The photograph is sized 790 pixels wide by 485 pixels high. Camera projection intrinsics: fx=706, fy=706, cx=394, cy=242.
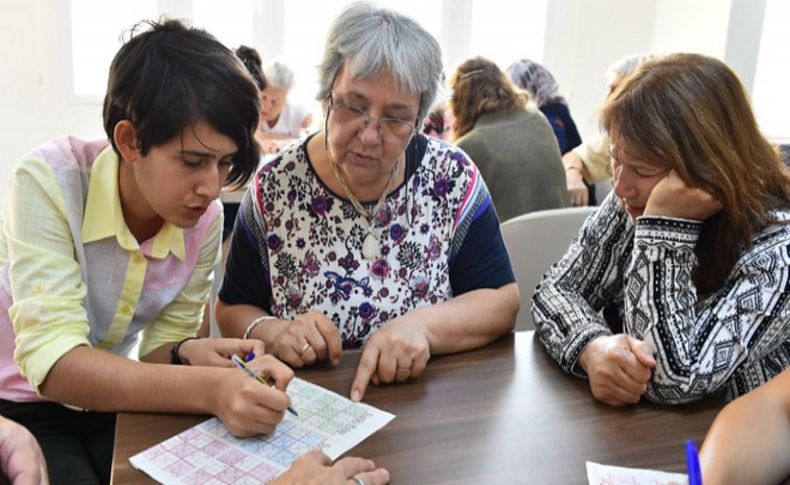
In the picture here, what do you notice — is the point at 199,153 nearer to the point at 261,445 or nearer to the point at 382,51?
the point at 382,51

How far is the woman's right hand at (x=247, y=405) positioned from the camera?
99 centimetres

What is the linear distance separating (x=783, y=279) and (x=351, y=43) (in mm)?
857

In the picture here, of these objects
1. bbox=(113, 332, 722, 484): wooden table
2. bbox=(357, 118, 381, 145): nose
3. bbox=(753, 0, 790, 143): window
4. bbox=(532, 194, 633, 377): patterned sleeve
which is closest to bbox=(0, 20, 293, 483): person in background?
bbox=(113, 332, 722, 484): wooden table

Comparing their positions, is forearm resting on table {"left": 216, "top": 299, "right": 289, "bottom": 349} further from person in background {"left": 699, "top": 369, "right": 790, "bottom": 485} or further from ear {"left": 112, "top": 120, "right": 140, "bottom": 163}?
person in background {"left": 699, "top": 369, "right": 790, "bottom": 485}

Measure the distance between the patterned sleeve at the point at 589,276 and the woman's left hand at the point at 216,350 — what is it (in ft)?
1.80

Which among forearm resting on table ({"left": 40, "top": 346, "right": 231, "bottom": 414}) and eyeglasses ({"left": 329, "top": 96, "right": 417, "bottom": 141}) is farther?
eyeglasses ({"left": 329, "top": 96, "right": 417, "bottom": 141})

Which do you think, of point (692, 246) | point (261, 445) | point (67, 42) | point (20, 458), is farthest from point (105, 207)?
point (67, 42)

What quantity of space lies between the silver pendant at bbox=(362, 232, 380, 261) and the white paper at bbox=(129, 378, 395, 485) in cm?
40

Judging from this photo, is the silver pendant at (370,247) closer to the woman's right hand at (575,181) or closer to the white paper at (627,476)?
the white paper at (627,476)

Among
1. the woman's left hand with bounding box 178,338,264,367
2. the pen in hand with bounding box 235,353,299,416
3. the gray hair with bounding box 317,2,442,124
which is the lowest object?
the woman's left hand with bounding box 178,338,264,367

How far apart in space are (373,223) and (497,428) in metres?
0.57

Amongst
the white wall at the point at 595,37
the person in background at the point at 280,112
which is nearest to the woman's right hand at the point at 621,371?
the person in background at the point at 280,112

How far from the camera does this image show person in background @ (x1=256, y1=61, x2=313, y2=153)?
4523mm

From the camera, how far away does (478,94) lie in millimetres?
3053
